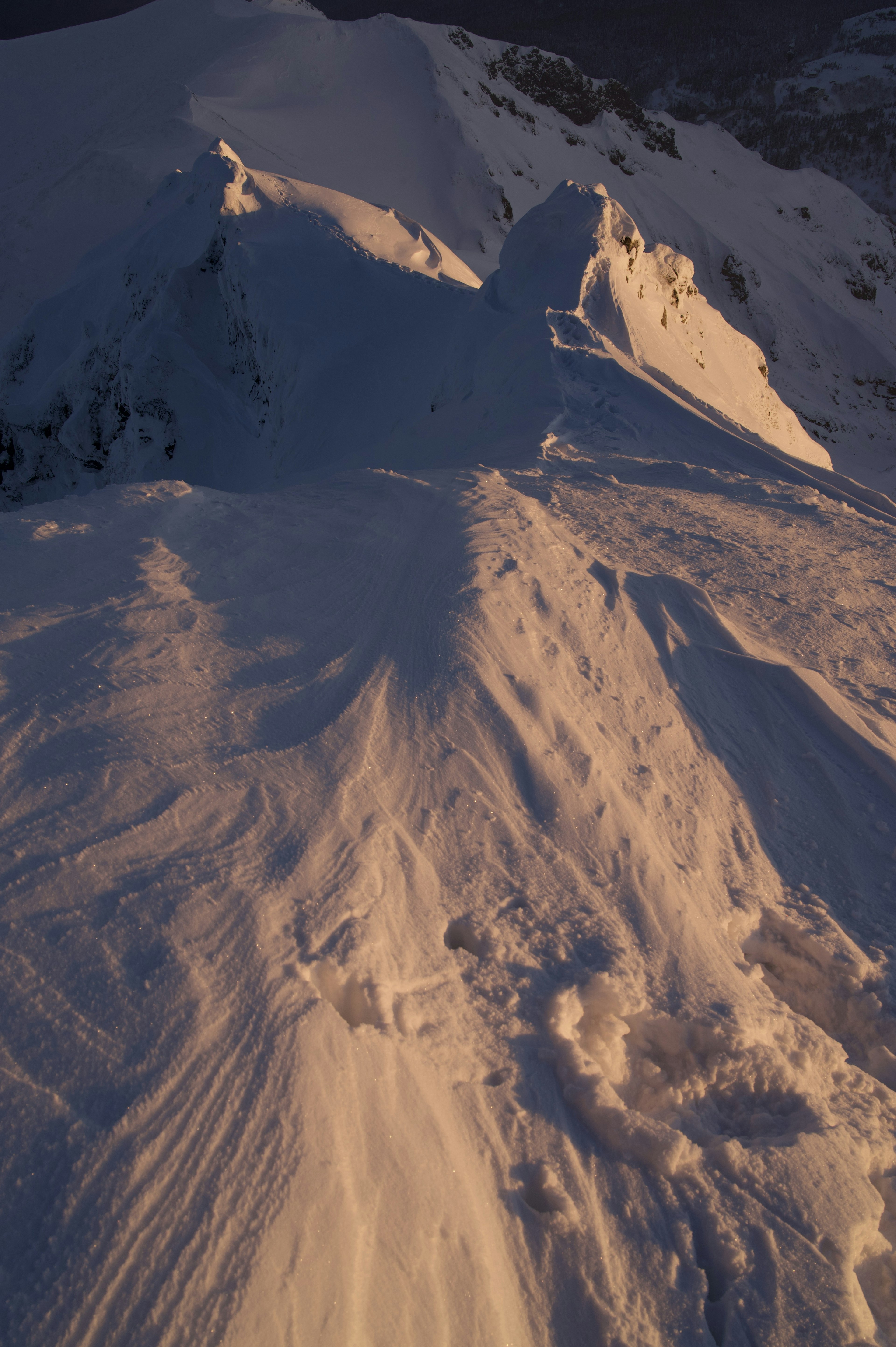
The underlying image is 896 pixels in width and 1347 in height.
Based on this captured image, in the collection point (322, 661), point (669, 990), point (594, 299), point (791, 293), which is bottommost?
point (669, 990)

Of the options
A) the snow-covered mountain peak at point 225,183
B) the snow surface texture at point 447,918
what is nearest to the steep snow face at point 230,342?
the snow-covered mountain peak at point 225,183

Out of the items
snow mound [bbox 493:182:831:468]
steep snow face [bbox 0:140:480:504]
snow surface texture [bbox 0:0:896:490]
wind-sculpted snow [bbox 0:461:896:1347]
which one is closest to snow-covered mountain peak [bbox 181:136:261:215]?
steep snow face [bbox 0:140:480:504]

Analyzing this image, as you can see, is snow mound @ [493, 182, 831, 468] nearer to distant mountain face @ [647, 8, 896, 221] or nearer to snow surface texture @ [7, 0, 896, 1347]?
snow surface texture @ [7, 0, 896, 1347]

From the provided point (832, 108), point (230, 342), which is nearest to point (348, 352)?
point (230, 342)

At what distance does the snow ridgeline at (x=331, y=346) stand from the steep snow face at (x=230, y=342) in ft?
0.12

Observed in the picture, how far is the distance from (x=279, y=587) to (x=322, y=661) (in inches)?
21.9

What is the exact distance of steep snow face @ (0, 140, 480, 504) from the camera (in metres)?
8.04

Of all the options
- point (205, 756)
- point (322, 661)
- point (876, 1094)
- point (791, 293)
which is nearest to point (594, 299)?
point (322, 661)

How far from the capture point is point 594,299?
622cm

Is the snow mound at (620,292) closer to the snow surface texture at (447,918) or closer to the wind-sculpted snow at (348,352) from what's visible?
the wind-sculpted snow at (348,352)

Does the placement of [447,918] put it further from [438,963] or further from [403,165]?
[403,165]

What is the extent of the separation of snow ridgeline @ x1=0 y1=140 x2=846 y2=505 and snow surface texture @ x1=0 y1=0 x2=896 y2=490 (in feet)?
19.8

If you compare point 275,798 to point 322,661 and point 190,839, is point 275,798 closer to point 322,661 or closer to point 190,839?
point 190,839

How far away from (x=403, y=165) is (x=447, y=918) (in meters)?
24.9
